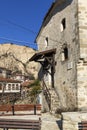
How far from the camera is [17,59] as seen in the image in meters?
92.8

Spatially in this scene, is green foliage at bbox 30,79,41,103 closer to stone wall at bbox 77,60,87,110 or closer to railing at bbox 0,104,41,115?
railing at bbox 0,104,41,115

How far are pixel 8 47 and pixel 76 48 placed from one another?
83042 millimetres

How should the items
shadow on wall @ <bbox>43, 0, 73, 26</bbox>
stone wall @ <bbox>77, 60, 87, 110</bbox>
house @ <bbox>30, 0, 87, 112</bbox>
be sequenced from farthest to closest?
shadow on wall @ <bbox>43, 0, 73, 26</bbox>
house @ <bbox>30, 0, 87, 112</bbox>
stone wall @ <bbox>77, 60, 87, 110</bbox>

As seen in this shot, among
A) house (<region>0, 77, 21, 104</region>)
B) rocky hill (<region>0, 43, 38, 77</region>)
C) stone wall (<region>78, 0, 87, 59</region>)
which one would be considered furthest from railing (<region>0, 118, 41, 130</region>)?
rocky hill (<region>0, 43, 38, 77</region>)

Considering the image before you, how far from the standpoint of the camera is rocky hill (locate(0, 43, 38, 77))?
3484 inches

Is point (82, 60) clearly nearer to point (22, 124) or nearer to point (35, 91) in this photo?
point (22, 124)

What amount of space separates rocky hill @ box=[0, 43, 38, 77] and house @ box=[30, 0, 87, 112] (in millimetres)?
60135

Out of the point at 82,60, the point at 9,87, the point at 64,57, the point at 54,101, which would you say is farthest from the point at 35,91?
the point at 9,87

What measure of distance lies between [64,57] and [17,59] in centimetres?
7184

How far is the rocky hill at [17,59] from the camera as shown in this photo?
88.5m

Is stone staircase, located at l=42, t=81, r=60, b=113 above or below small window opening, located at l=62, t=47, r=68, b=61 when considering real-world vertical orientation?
below

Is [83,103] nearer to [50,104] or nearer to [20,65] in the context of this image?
[50,104]

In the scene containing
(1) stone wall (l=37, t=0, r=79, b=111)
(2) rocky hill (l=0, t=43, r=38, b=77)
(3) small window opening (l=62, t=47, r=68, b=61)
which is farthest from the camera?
(2) rocky hill (l=0, t=43, r=38, b=77)

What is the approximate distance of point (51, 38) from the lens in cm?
2416
